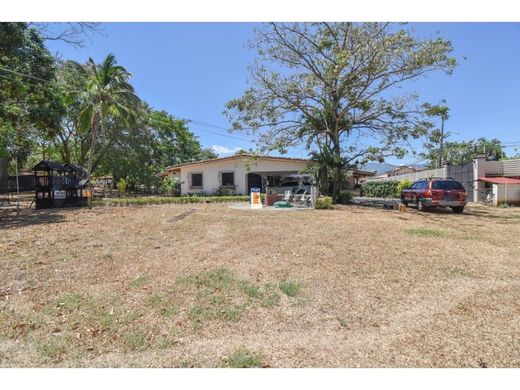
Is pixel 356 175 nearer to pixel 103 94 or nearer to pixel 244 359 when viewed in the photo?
pixel 103 94

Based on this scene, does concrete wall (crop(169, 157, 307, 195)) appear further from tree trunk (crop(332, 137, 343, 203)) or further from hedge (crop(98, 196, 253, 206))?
tree trunk (crop(332, 137, 343, 203))

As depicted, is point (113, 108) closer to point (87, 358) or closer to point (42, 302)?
point (42, 302)

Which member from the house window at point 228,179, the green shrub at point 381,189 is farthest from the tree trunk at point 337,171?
the green shrub at point 381,189

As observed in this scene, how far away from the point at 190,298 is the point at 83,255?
3.31m

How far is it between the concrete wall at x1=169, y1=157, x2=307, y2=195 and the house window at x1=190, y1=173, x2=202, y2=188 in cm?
24

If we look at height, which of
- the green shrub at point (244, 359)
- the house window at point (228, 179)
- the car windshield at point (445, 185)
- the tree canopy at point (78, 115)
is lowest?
the green shrub at point (244, 359)

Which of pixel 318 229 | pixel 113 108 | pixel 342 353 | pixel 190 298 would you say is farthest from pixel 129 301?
pixel 113 108

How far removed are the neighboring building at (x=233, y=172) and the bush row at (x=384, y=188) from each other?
9.31m

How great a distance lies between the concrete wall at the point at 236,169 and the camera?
22016 mm

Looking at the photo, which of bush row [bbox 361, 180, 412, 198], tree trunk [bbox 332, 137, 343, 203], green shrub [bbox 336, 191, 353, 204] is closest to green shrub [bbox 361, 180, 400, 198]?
bush row [bbox 361, 180, 412, 198]

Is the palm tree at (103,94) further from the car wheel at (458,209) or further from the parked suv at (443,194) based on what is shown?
the car wheel at (458,209)

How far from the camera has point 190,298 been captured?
147 inches

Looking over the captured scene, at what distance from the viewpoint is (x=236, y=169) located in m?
22.3

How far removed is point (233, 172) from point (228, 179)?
69 cm
